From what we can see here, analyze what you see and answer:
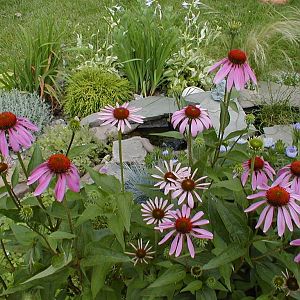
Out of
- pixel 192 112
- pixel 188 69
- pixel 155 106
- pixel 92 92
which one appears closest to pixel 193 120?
pixel 192 112

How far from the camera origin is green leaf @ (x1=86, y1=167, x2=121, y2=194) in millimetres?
1573

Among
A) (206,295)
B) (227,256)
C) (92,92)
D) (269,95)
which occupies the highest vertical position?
(227,256)

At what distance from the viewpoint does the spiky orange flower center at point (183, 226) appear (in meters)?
1.39

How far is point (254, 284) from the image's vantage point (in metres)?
1.62

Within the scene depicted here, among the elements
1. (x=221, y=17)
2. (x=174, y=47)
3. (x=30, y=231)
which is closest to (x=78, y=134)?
(x=174, y=47)

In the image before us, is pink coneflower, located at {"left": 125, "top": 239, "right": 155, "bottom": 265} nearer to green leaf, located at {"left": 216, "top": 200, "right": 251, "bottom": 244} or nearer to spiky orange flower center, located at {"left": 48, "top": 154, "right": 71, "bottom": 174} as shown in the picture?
green leaf, located at {"left": 216, "top": 200, "right": 251, "bottom": 244}

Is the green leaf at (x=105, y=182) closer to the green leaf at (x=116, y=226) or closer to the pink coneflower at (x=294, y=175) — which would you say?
the green leaf at (x=116, y=226)

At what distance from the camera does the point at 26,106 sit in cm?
353

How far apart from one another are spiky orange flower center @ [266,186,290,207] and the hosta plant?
1 cm

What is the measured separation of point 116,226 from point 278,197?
1.35ft

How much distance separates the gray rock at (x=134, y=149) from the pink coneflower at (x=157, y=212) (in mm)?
1566

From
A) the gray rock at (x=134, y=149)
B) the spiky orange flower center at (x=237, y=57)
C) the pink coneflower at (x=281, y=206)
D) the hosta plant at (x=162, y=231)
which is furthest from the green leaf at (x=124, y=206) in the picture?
the gray rock at (x=134, y=149)

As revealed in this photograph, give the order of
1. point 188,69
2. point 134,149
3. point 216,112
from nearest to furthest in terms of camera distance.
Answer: point 134,149 < point 216,112 < point 188,69

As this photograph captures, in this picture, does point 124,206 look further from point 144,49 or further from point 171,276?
point 144,49
